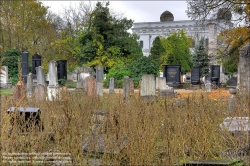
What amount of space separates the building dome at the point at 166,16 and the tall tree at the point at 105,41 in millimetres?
31062

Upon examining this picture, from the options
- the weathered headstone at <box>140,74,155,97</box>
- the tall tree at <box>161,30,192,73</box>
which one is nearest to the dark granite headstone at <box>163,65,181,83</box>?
the tall tree at <box>161,30,192,73</box>

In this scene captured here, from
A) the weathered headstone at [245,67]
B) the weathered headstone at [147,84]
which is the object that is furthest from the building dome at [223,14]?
the weathered headstone at [147,84]

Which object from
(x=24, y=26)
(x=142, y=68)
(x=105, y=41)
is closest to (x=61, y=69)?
(x=105, y=41)

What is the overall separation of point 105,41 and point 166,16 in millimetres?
33881

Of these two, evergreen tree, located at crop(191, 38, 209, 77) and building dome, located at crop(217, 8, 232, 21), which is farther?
evergreen tree, located at crop(191, 38, 209, 77)

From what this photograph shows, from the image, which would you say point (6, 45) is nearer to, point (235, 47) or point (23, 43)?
point (23, 43)

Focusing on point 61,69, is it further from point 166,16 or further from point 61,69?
point 166,16

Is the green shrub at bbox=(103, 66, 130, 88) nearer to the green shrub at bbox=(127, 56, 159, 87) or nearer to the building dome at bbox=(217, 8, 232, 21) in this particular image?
the green shrub at bbox=(127, 56, 159, 87)

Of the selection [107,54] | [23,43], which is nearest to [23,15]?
[23,43]

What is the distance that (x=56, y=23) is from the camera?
4459cm

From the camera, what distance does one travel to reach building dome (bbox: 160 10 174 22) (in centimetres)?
6188

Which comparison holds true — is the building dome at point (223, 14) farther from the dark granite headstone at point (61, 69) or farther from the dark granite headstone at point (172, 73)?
the dark granite headstone at point (61, 69)

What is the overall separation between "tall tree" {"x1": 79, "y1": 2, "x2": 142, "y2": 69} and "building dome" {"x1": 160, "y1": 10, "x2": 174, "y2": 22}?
31062mm

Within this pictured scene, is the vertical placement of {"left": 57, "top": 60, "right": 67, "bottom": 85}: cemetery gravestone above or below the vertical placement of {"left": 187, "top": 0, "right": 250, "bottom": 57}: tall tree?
below
